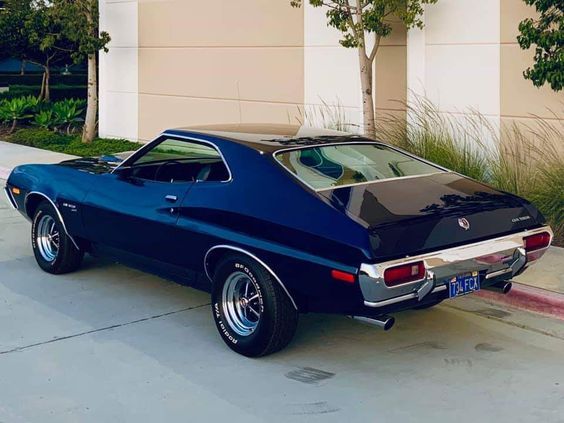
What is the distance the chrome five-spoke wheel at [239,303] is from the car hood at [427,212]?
0.83 metres

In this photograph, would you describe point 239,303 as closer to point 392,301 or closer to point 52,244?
point 392,301

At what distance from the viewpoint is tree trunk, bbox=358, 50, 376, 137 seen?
1201 cm

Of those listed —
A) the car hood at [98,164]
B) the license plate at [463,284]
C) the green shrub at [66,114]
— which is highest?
the green shrub at [66,114]

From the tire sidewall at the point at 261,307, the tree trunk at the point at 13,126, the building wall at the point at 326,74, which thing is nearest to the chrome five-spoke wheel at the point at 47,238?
the tire sidewall at the point at 261,307

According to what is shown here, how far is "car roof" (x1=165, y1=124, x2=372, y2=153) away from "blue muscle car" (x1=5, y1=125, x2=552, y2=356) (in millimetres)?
15

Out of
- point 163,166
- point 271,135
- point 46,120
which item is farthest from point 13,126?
point 271,135

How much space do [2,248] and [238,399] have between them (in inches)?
195

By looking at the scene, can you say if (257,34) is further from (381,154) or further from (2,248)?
(381,154)

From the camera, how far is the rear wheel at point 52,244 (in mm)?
8023

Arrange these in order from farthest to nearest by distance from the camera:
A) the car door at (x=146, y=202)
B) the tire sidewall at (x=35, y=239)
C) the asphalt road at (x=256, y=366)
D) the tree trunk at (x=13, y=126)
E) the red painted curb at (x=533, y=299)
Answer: the tree trunk at (x=13, y=126), the tire sidewall at (x=35, y=239), the red painted curb at (x=533, y=299), the car door at (x=146, y=202), the asphalt road at (x=256, y=366)

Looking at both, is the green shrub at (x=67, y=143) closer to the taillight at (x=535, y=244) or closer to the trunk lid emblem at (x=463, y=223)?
the taillight at (x=535, y=244)

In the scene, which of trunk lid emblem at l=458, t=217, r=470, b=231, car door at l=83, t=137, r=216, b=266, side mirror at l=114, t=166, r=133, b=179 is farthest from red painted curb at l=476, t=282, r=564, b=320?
side mirror at l=114, t=166, r=133, b=179

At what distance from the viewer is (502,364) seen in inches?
238

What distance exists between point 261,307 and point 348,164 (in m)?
1.37
